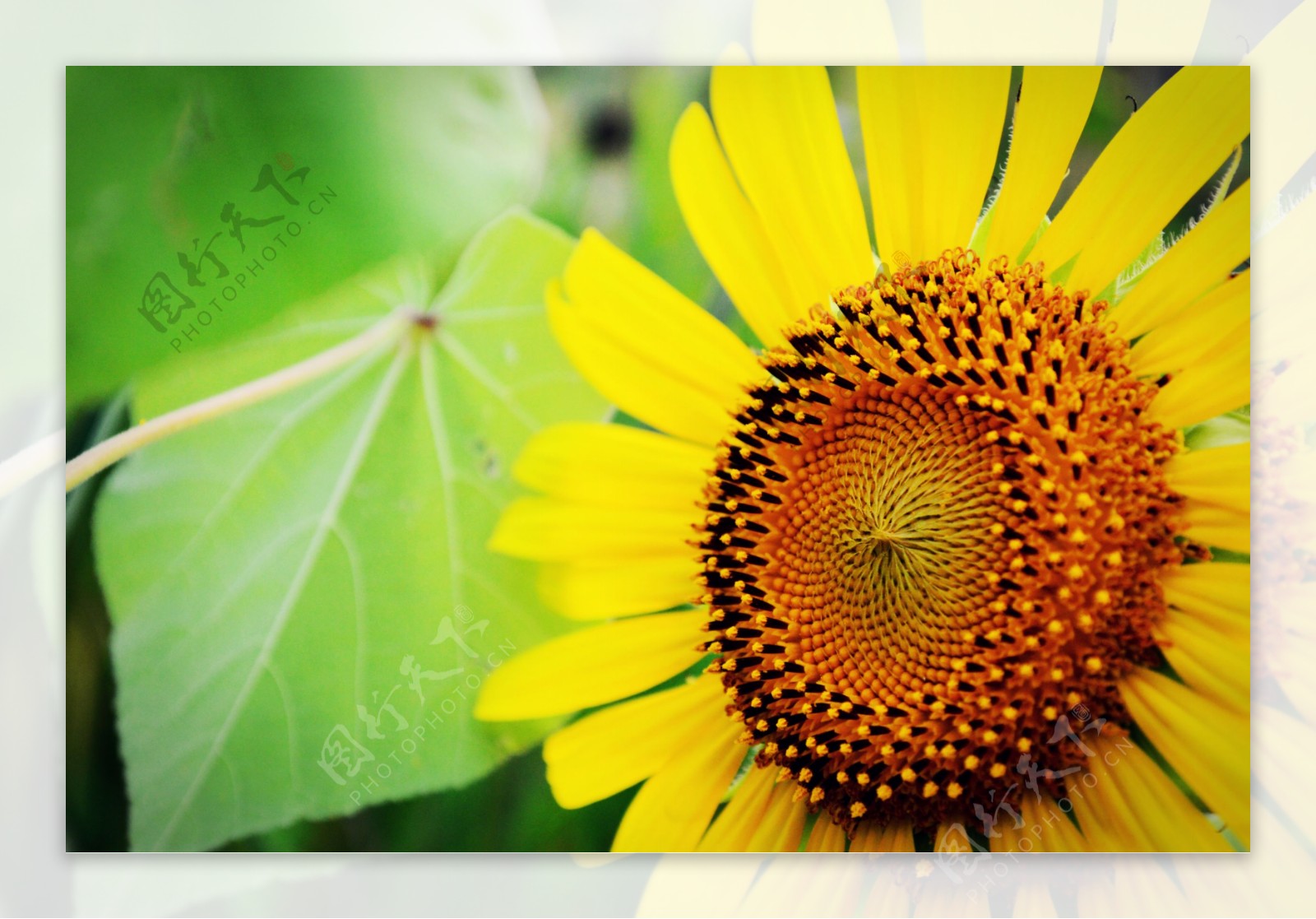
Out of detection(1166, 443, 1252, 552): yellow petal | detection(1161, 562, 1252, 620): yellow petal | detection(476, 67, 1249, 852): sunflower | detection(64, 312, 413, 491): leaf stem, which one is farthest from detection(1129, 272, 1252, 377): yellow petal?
detection(64, 312, 413, 491): leaf stem

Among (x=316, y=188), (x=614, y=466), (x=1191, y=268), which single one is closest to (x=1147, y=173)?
(x=1191, y=268)

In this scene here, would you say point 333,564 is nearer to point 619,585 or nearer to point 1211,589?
point 619,585

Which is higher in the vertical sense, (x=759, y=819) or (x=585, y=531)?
(x=585, y=531)

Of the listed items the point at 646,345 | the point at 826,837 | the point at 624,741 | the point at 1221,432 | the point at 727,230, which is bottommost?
the point at 826,837

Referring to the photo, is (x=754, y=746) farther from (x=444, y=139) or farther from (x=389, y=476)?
(x=444, y=139)

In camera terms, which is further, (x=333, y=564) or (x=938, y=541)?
(x=333, y=564)
